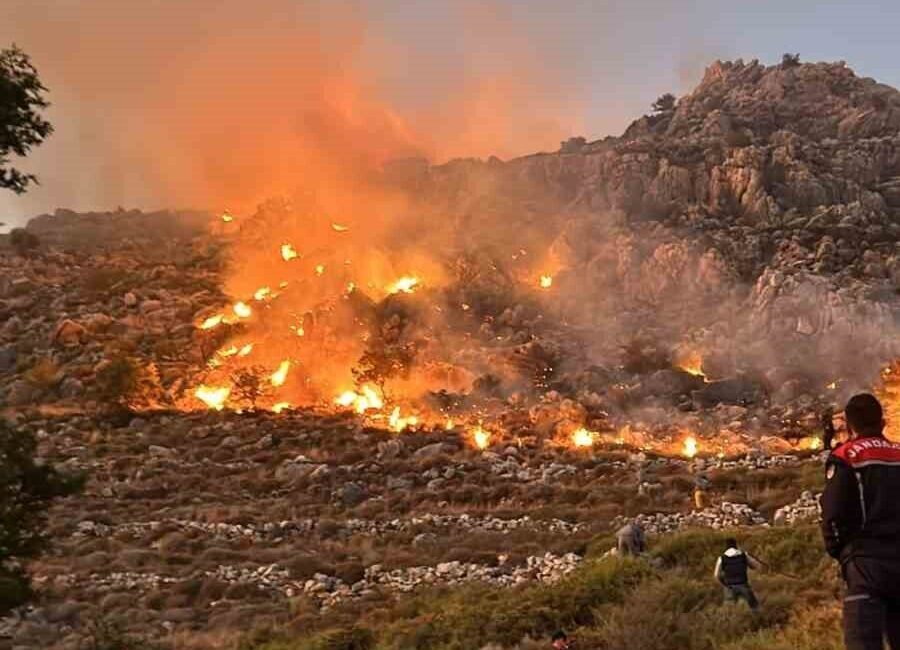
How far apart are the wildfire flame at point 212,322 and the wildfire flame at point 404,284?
14638mm

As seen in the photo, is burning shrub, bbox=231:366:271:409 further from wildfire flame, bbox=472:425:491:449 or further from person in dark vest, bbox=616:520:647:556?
person in dark vest, bbox=616:520:647:556

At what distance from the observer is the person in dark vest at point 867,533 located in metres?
5.38

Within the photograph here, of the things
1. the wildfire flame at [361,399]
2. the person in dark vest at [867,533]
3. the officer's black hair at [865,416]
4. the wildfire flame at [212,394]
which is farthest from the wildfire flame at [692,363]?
the person in dark vest at [867,533]

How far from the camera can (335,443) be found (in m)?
41.2

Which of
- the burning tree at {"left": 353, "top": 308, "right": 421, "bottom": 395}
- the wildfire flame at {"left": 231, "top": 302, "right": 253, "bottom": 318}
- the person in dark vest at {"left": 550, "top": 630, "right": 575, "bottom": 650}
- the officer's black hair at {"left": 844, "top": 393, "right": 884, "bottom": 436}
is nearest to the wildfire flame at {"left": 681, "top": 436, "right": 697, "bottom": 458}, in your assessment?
the burning tree at {"left": 353, "top": 308, "right": 421, "bottom": 395}

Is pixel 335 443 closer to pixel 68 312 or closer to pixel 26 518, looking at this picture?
pixel 26 518

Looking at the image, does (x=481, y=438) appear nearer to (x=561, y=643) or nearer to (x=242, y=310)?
(x=561, y=643)

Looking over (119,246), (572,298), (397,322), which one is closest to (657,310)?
(572,298)

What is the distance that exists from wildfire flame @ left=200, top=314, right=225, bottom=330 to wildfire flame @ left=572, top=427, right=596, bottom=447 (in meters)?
34.3

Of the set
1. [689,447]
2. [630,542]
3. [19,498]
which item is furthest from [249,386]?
[19,498]

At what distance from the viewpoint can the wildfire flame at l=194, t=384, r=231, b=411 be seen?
51.8 metres

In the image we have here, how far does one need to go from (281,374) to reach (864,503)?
52198 millimetres

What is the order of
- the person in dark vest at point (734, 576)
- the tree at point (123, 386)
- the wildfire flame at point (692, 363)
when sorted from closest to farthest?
the person in dark vest at point (734, 576) → the tree at point (123, 386) → the wildfire flame at point (692, 363)

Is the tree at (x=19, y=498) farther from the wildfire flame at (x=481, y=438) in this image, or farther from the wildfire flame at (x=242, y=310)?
the wildfire flame at (x=242, y=310)
